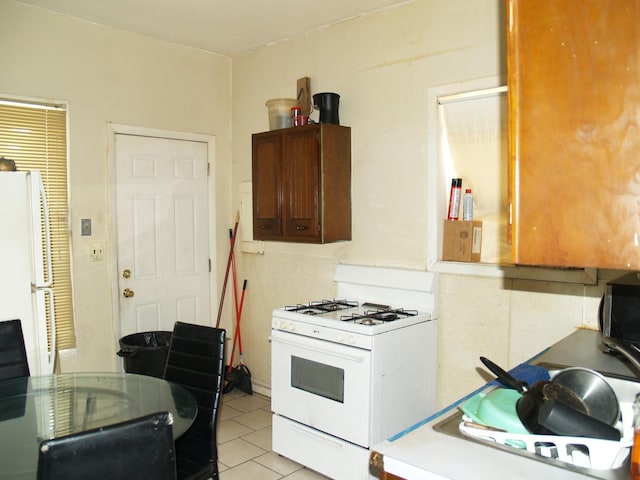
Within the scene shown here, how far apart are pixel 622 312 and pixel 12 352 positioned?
2.75 meters

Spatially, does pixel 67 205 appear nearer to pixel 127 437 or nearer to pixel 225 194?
pixel 225 194

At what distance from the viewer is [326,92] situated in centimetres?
354

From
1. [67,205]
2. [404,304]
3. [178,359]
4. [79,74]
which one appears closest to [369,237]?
[404,304]

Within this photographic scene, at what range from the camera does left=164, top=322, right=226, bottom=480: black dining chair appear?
2.14m

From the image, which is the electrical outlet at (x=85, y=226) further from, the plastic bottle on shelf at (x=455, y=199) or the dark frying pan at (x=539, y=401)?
the dark frying pan at (x=539, y=401)

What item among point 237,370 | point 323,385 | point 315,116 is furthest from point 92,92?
point 323,385

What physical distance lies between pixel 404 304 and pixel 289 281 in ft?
3.75

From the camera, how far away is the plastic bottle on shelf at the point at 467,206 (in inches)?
119

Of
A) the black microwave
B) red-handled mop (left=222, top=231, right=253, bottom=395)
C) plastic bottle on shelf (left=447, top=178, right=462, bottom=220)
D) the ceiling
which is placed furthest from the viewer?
red-handled mop (left=222, top=231, right=253, bottom=395)

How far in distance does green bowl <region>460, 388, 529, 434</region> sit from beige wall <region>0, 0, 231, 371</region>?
9.83ft

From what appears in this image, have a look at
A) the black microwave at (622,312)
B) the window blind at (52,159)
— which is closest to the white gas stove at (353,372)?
the black microwave at (622,312)

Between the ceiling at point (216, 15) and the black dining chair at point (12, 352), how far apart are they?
2114 millimetres

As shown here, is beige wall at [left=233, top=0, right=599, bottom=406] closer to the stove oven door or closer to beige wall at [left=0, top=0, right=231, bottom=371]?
the stove oven door

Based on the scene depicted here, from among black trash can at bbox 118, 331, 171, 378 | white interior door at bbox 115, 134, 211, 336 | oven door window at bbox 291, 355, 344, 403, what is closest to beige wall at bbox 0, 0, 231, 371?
white interior door at bbox 115, 134, 211, 336
